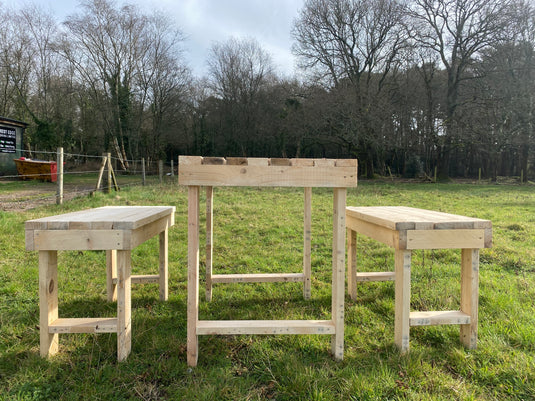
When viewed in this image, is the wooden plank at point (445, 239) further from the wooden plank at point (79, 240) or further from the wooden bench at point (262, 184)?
the wooden plank at point (79, 240)

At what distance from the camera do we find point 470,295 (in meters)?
2.14

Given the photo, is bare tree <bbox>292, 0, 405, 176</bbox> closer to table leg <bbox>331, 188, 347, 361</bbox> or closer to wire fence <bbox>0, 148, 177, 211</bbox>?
wire fence <bbox>0, 148, 177, 211</bbox>

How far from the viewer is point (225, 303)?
286 cm

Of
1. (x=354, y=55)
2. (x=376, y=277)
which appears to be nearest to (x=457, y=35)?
(x=354, y=55)

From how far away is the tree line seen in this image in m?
17.6

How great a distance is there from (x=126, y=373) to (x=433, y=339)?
205cm

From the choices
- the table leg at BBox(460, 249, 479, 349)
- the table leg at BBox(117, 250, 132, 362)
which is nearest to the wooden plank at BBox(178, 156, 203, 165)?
the table leg at BBox(117, 250, 132, 362)

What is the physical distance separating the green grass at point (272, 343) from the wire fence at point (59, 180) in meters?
3.99

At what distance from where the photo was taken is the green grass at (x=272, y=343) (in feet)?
5.57

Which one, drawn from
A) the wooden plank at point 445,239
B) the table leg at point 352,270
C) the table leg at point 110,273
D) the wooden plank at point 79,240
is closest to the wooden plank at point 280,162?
the wooden plank at point 445,239

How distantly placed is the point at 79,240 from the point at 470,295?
2.56 metres

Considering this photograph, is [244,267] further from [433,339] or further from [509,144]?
[509,144]

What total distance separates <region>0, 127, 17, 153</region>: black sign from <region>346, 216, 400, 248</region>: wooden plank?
1849 centimetres

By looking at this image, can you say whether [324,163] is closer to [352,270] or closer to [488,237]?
[488,237]
